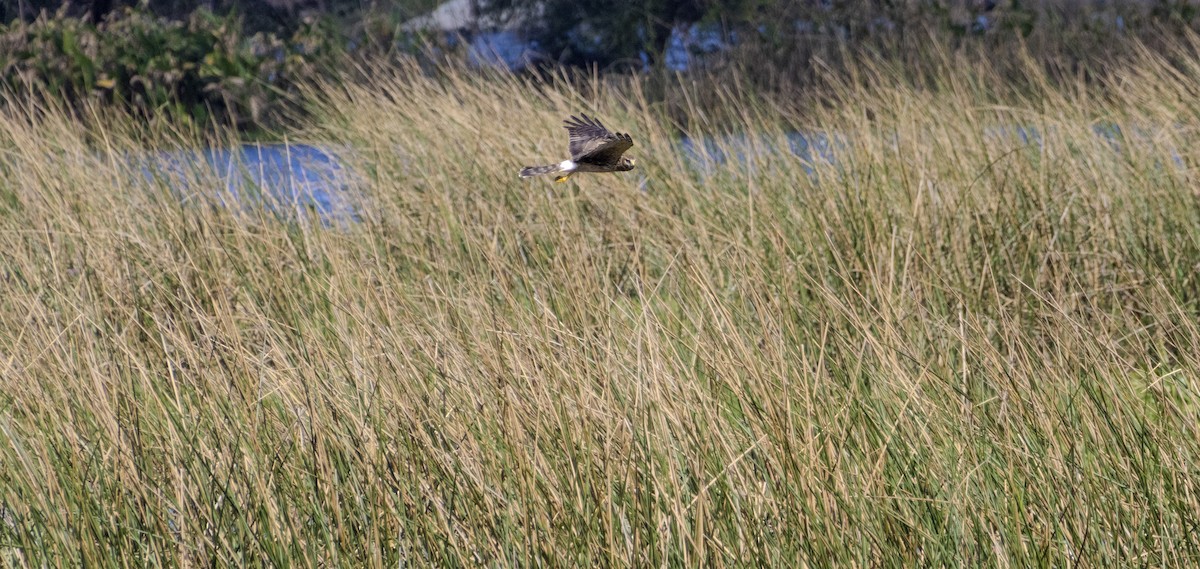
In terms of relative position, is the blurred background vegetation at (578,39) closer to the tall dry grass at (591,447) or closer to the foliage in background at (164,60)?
the foliage in background at (164,60)

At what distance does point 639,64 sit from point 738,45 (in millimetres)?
1285

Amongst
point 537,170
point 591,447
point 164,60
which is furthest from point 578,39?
point 591,447

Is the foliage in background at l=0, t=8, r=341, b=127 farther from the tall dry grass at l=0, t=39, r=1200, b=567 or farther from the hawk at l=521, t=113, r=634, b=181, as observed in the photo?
the tall dry grass at l=0, t=39, r=1200, b=567

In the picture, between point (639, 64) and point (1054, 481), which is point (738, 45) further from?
point (1054, 481)

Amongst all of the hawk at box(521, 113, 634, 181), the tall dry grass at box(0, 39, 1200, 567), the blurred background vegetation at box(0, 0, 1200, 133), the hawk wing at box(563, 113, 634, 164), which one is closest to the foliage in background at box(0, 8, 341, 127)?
the blurred background vegetation at box(0, 0, 1200, 133)

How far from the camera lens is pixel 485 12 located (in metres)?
12.4

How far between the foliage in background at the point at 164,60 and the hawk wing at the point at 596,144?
7.75 meters

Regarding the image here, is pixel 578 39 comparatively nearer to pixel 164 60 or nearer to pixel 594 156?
pixel 164 60

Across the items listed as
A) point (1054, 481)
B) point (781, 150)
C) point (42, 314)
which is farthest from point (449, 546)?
point (781, 150)

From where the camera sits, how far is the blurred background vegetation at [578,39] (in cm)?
984

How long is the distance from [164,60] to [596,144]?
30.3 feet

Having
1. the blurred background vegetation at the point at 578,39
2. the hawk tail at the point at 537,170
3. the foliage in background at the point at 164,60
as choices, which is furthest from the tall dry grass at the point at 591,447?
the foliage in background at the point at 164,60

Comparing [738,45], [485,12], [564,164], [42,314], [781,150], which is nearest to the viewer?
[42,314]

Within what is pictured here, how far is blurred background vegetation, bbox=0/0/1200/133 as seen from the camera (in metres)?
9.84
